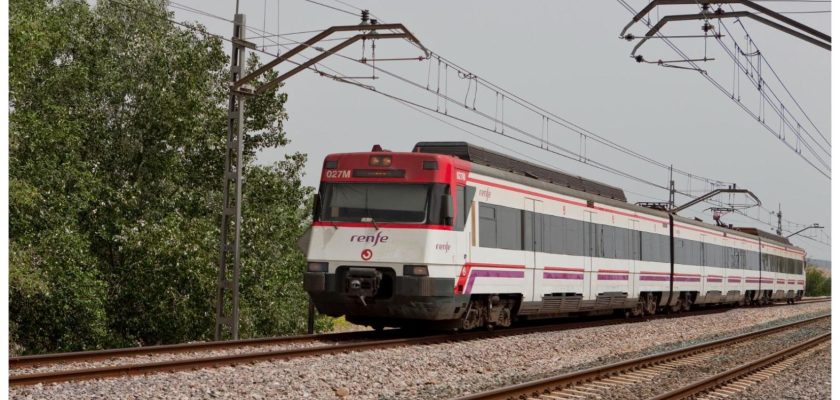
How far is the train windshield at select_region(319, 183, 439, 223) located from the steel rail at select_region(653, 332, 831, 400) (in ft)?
18.5

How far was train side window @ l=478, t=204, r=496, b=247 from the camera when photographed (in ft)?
63.2

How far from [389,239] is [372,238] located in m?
0.30

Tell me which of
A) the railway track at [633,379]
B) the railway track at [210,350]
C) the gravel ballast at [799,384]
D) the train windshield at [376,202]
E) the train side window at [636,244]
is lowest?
the gravel ballast at [799,384]

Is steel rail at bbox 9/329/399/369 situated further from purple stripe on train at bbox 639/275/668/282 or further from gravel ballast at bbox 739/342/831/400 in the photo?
purple stripe on train at bbox 639/275/668/282

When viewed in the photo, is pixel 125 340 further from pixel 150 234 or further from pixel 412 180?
pixel 412 180

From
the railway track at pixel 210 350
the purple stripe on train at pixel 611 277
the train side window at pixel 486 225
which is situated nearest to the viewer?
the railway track at pixel 210 350

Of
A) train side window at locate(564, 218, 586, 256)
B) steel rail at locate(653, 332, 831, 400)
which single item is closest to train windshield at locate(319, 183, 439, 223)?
train side window at locate(564, 218, 586, 256)

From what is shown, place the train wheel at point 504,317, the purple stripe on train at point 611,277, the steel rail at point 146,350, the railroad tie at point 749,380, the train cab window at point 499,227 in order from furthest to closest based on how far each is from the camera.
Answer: the purple stripe on train at point 611,277 → the train wheel at point 504,317 → the train cab window at point 499,227 → the railroad tie at point 749,380 → the steel rail at point 146,350

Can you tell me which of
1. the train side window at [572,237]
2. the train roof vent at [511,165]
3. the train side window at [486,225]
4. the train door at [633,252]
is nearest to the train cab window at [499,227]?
the train side window at [486,225]

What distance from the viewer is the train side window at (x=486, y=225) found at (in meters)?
19.3

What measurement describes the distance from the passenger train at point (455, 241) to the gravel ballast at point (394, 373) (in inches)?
36.4

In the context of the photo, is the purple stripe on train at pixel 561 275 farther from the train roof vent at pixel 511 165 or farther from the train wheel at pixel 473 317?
the train wheel at pixel 473 317

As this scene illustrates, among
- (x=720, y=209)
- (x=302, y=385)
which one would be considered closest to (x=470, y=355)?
(x=302, y=385)

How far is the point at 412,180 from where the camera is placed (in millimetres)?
18375
